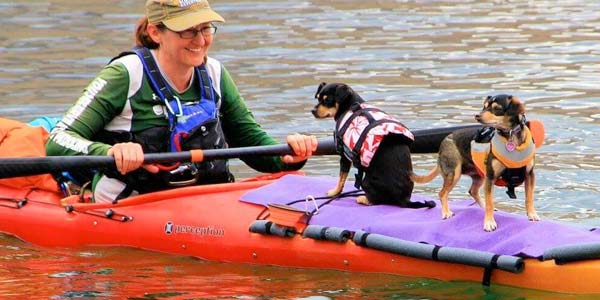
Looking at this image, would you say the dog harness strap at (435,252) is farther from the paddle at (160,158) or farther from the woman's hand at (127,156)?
the woman's hand at (127,156)

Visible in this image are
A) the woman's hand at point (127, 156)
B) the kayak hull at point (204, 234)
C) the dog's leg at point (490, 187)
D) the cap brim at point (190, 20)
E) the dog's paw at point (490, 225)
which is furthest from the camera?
the cap brim at point (190, 20)

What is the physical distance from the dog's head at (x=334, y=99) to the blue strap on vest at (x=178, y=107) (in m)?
0.73

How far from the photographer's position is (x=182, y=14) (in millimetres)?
6754

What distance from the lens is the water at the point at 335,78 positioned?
638 cm

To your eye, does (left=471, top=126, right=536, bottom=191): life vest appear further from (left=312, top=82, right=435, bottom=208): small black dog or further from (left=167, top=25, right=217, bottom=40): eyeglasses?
(left=167, top=25, right=217, bottom=40): eyeglasses

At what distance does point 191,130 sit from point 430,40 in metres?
8.28

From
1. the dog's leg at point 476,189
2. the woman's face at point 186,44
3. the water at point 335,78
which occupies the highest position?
the woman's face at point 186,44

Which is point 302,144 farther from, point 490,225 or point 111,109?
point 490,225

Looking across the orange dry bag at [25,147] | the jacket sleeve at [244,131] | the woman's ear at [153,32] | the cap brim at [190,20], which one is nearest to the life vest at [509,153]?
the cap brim at [190,20]

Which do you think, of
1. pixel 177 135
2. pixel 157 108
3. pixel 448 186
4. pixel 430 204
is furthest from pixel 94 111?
pixel 448 186

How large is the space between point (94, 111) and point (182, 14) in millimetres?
636

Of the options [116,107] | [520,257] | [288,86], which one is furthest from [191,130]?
[288,86]

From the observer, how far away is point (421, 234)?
19.5ft

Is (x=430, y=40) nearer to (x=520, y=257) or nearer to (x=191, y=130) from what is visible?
(x=191, y=130)
